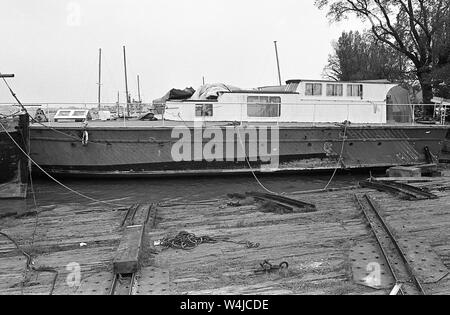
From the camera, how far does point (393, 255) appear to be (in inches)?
190

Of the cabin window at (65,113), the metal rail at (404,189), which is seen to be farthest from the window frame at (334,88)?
the cabin window at (65,113)

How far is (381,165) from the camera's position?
50.1ft

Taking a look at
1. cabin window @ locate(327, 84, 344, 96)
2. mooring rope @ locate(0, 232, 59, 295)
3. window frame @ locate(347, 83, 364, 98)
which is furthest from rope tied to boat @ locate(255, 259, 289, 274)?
window frame @ locate(347, 83, 364, 98)

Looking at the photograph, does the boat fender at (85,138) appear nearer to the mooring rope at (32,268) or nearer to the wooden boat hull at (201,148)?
the wooden boat hull at (201,148)

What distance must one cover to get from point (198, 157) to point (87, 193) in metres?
3.71

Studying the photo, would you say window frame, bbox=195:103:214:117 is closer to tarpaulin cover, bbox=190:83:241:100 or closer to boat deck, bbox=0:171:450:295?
tarpaulin cover, bbox=190:83:241:100

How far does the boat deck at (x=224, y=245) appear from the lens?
4.20 metres

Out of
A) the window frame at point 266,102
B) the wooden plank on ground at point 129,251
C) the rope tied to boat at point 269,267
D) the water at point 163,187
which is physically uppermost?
the window frame at point 266,102

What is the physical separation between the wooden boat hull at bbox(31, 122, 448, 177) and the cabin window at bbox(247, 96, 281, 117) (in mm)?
1116

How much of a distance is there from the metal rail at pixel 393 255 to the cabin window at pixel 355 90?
9570 mm

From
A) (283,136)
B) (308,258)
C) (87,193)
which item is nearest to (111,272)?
(308,258)

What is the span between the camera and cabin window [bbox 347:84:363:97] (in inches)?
614

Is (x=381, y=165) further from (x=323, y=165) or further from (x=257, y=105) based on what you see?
(x=257, y=105)

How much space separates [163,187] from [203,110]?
3075 mm
